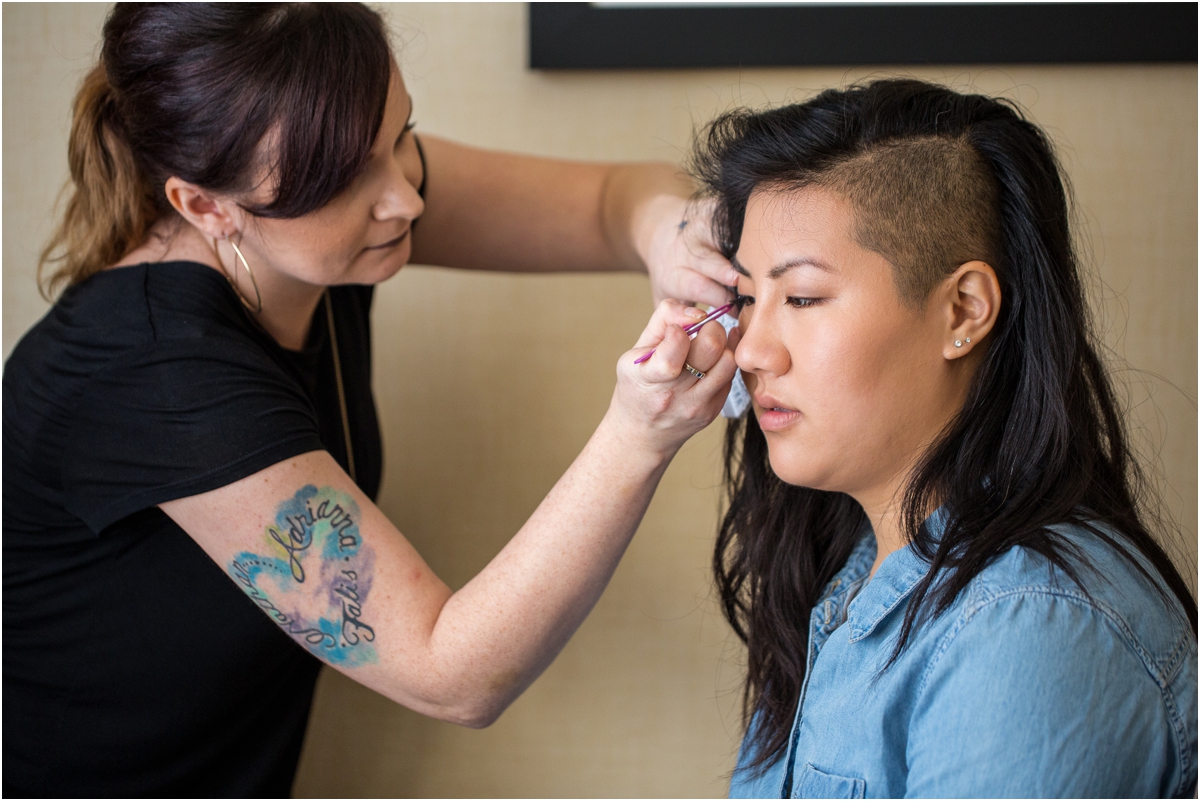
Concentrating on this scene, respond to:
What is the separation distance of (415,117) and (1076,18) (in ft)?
3.26

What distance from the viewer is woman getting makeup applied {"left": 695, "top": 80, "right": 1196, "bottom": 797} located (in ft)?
2.43

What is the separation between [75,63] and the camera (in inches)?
60.4

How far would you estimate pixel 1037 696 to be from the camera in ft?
2.14

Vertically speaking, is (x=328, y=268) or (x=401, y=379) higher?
(x=328, y=268)

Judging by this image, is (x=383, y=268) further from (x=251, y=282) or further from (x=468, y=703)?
(x=468, y=703)

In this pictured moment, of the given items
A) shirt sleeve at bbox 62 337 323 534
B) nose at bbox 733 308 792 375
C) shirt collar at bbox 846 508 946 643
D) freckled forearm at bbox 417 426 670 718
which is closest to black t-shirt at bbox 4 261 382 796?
shirt sleeve at bbox 62 337 323 534

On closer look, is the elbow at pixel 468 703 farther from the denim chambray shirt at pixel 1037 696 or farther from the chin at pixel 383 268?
the chin at pixel 383 268

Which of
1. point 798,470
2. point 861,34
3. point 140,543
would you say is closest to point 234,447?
point 140,543

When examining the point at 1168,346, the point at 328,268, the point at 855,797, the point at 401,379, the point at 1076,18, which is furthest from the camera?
the point at 401,379

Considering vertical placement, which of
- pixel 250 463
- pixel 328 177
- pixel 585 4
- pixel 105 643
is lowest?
pixel 105 643

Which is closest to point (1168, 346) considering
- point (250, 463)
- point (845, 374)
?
point (845, 374)

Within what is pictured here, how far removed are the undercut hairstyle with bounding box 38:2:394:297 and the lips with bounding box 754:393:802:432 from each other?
0.50 metres

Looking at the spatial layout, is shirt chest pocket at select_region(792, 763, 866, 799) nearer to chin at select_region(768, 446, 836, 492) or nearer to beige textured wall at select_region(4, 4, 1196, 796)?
chin at select_region(768, 446, 836, 492)

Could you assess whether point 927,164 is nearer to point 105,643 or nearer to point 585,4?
point 585,4
